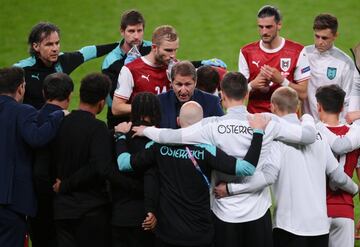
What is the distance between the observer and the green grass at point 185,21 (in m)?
14.0

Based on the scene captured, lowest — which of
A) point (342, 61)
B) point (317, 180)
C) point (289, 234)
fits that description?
point (289, 234)

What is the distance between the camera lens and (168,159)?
19.2ft

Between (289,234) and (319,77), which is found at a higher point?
(319,77)

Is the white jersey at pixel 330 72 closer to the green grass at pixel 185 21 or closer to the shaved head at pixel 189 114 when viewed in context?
the shaved head at pixel 189 114


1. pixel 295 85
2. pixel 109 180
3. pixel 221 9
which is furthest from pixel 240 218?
pixel 221 9

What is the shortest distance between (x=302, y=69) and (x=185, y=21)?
713cm

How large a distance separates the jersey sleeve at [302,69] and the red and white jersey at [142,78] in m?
1.35

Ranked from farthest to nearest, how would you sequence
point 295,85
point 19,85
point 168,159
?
point 295,85, point 19,85, point 168,159

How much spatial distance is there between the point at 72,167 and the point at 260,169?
→ 1392mm

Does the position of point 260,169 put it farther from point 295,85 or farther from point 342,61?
point 342,61

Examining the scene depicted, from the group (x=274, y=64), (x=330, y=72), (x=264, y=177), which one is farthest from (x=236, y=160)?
(x=330, y=72)

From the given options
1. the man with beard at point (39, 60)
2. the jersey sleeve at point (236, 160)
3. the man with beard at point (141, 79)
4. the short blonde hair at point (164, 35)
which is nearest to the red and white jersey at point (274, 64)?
the man with beard at point (141, 79)

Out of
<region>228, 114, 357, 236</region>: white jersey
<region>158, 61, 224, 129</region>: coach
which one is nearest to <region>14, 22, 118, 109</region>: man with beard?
<region>158, 61, 224, 129</region>: coach

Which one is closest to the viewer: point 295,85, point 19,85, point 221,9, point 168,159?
point 168,159
